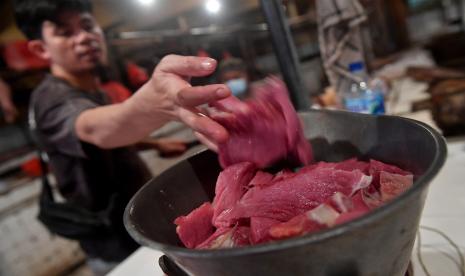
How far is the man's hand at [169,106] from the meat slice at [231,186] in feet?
0.35

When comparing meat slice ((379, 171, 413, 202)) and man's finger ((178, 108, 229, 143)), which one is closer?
meat slice ((379, 171, 413, 202))

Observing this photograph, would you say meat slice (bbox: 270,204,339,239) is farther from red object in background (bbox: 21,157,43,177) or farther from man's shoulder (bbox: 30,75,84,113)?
red object in background (bbox: 21,157,43,177)

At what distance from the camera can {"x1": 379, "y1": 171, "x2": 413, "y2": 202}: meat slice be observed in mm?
765

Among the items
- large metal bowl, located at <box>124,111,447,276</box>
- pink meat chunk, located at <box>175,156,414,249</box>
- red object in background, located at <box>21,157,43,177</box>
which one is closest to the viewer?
large metal bowl, located at <box>124,111,447,276</box>

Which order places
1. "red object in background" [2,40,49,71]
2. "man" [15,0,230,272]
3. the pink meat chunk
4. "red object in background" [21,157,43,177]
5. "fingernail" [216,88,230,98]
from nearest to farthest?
the pink meat chunk, "fingernail" [216,88,230,98], "man" [15,0,230,272], "red object in background" [21,157,43,177], "red object in background" [2,40,49,71]

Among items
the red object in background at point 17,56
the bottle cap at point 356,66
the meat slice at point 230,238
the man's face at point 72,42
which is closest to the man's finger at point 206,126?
the meat slice at point 230,238

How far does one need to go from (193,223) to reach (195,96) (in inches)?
14.2

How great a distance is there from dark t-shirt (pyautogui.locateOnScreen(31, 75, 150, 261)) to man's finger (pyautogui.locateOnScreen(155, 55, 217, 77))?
100 centimetres

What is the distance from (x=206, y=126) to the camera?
3.17 feet

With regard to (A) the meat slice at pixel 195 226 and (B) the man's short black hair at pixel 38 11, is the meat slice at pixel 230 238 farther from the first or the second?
(B) the man's short black hair at pixel 38 11

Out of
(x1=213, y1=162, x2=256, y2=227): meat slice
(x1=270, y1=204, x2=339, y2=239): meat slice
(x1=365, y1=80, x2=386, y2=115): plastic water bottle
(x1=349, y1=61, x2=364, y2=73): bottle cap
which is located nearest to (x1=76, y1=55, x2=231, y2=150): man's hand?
(x1=213, y1=162, x2=256, y2=227): meat slice

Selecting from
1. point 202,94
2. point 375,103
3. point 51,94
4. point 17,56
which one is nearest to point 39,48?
point 51,94

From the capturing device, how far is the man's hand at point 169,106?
37.9 inches

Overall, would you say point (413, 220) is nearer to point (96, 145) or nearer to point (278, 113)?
point (278, 113)
